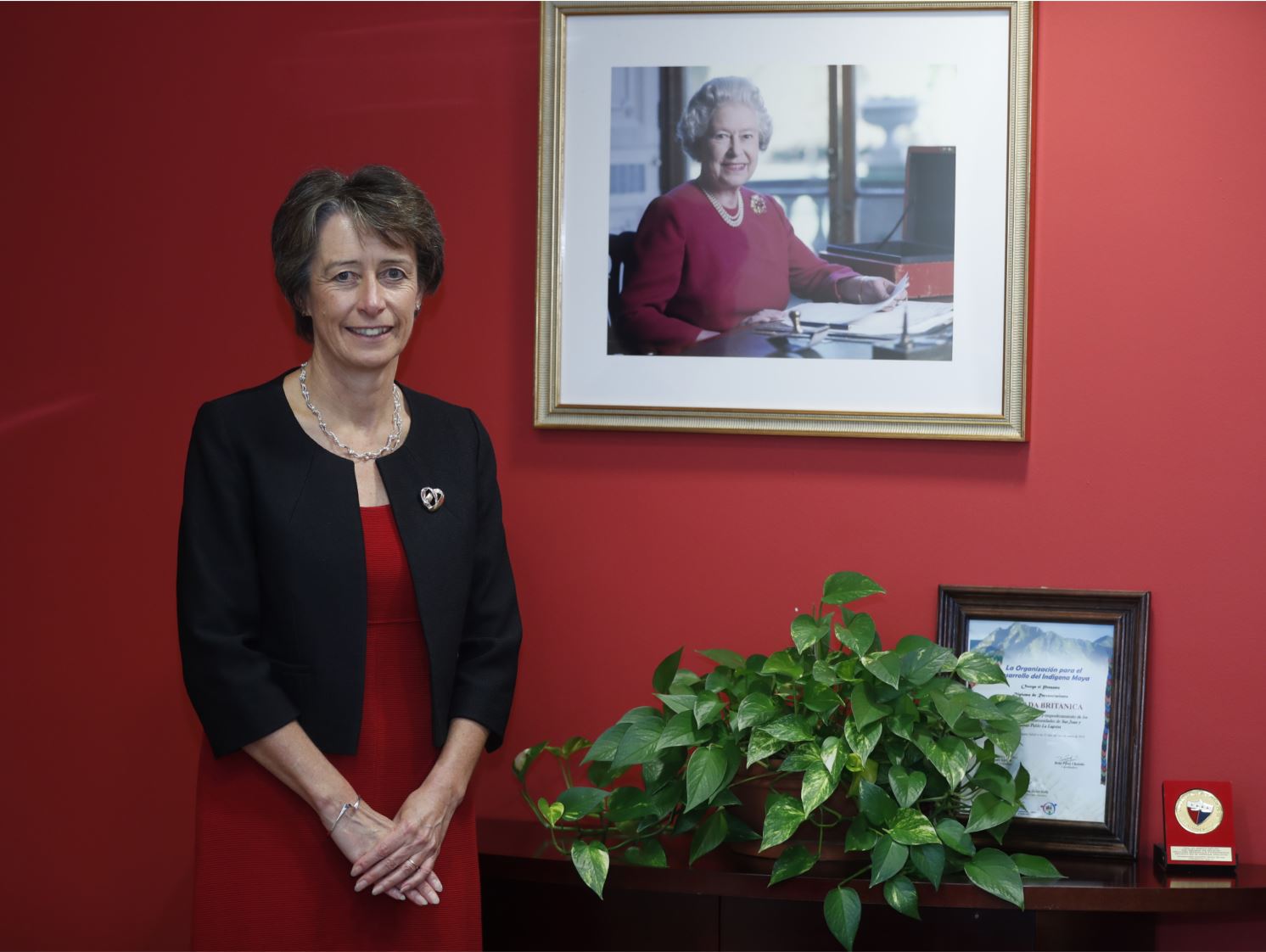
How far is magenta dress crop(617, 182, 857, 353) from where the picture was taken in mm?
2215

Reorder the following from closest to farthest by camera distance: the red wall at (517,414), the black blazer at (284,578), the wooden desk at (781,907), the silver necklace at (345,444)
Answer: the black blazer at (284,578), the silver necklace at (345,444), the wooden desk at (781,907), the red wall at (517,414)

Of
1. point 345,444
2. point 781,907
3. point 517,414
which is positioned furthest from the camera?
point 517,414

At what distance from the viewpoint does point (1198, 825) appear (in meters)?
2.04

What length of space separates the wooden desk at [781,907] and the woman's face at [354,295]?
939 mm

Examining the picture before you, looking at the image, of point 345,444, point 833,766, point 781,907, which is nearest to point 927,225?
point 833,766

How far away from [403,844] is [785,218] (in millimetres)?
1331

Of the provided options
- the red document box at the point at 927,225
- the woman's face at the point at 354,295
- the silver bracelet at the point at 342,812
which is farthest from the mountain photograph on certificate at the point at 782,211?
the silver bracelet at the point at 342,812

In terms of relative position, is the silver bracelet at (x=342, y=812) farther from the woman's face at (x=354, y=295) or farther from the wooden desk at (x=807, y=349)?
the wooden desk at (x=807, y=349)

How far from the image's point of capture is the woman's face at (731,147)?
7.27 ft

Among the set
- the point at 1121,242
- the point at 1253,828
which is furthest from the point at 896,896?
the point at 1121,242

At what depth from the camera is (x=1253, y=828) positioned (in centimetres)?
213

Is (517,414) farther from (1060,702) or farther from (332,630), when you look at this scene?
(1060,702)

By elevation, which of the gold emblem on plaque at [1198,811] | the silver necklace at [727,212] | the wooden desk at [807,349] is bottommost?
the gold emblem on plaque at [1198,811]

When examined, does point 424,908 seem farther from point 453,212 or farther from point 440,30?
point 440,30
